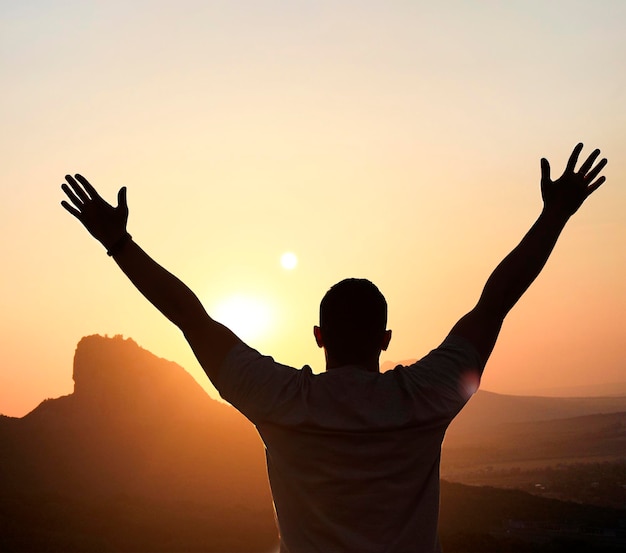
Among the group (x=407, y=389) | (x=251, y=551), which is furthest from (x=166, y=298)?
(x=251, y=551)

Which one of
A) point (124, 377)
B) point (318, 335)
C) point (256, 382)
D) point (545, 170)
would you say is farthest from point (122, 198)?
point (124, 377)

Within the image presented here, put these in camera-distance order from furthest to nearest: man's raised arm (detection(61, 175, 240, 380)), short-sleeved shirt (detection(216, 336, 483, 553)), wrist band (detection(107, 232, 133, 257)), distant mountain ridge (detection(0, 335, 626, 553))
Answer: distant mountain ridge (detection(0, 335, 626, 553))
wrist band (detection(107, 232, 133, 257))
man's raised arm (detection(61, 175, 240, 380))
short-sleeved shirt (detection(216, 336, 483, 553))

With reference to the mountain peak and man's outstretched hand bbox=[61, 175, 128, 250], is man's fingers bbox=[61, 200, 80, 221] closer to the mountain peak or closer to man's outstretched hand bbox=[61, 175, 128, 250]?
man's outstretched hand bbox=[61, 175, 128, 250]

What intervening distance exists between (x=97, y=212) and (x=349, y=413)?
4.96 ft

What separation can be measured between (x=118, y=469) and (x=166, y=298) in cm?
10640

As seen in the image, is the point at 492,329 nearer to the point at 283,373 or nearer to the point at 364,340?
the point at 364,340

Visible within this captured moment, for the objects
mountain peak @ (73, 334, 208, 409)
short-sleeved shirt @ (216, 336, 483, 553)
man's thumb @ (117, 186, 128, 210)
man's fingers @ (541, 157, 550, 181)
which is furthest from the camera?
mountain peak @ (73, 334, 208, 409)

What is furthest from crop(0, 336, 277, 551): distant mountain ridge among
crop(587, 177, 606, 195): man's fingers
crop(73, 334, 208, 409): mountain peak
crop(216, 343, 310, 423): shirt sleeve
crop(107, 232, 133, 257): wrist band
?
crop(216, 343, 310, 423): shirt sleeve

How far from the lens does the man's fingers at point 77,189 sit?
3658mm

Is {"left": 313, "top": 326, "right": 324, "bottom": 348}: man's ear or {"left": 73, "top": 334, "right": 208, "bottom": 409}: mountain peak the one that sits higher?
{"left": 73, "top": 334, "right": 208, "bottom": 409}: mountain peak

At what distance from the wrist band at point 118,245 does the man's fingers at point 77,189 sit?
34cm

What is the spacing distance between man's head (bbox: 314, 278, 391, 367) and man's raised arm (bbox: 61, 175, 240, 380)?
1.23 feet

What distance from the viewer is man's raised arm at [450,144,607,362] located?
10.3ft

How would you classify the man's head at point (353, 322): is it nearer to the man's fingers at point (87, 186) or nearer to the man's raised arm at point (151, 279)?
the man's raised arm at point (151, 279)
